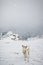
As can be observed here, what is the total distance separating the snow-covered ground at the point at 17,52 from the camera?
1874 millimetres

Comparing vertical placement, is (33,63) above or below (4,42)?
below

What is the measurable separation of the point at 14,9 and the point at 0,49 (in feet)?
2.11

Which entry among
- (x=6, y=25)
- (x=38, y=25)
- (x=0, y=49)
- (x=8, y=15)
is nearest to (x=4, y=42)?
(x=0, y=49)

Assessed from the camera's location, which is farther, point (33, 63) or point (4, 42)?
point (4, 42)

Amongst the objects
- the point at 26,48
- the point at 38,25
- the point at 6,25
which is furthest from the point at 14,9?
the point at 26,48

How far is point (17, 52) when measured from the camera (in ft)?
6.29

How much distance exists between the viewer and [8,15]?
2.00 meters

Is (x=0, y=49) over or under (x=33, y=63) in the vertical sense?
over

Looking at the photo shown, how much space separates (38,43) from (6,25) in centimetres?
55

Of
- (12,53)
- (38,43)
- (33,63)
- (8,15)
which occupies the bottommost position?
(33,63)

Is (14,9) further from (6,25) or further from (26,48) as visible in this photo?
(26,48)

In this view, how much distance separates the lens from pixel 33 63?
6.11 ft

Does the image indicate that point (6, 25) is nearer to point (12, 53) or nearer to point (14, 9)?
point (14, 9)

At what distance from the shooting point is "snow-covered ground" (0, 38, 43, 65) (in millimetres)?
1874
